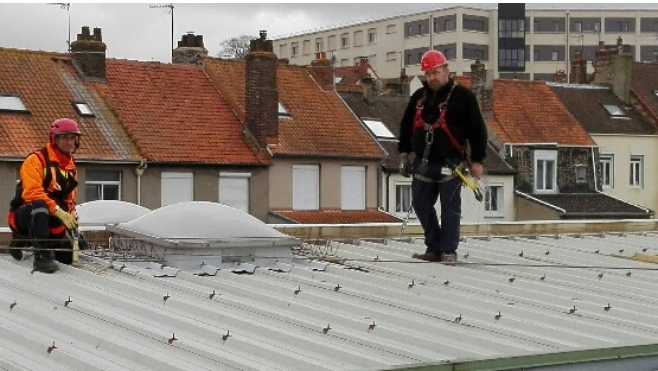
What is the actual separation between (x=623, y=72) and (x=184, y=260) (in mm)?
47627

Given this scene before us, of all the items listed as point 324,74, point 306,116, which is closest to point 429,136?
point 306,116

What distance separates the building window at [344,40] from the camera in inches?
4021

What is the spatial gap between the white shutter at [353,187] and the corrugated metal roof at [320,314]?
29209 millimetres

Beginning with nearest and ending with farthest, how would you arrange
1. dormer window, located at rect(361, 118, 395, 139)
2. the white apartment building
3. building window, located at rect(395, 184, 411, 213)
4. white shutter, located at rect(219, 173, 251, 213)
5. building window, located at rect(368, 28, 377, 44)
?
white shutter, located at rect(219, 173, 251, 213), building window, located at rect(395, 184, 411, 213), dormer window, located at rect(361, 118, 395, 139), the white apartment building, building window, located at rect(368, 28, 377, 44)

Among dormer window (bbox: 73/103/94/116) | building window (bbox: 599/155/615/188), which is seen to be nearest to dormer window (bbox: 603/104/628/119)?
building window (bbox: 599/155/615/188)

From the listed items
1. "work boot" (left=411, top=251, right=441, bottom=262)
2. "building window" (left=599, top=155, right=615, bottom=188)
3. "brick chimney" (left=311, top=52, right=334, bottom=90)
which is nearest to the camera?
"work boot" (left=411, top=251, right=441, bottom=262)

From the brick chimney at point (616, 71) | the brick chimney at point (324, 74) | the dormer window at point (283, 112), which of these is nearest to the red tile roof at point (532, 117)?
the brick chimney at point (616, 71)

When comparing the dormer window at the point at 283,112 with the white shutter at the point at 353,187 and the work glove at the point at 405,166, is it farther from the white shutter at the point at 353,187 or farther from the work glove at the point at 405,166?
the work glove at the point at 405,166

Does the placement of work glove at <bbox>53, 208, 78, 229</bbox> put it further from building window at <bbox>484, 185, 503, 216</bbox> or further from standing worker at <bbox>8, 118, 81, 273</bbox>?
building window at <bbox>484, 185, 503, 216</bbox>

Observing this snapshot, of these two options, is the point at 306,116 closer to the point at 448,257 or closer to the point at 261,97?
the point at 261,97

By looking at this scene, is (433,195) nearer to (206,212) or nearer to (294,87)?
(206,212)

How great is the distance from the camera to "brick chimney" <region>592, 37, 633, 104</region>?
179ft

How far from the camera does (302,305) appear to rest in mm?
8102

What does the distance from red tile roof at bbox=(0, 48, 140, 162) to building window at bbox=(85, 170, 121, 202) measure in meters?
0.59
